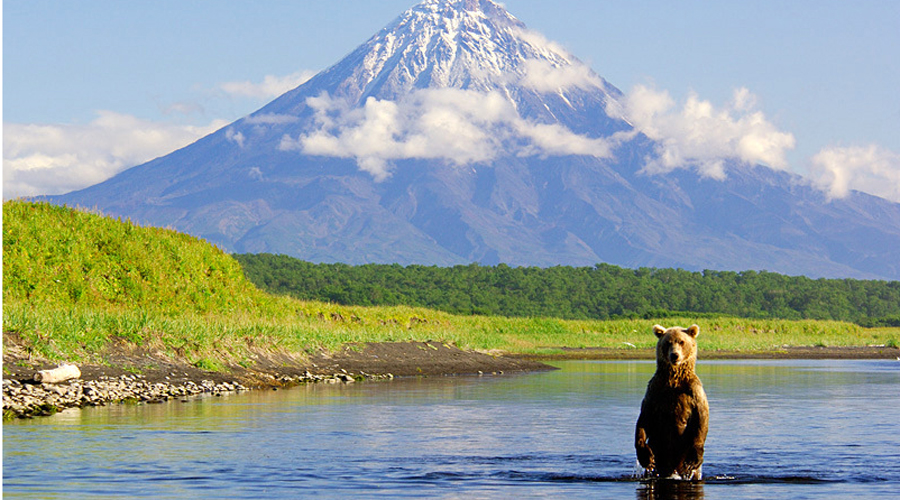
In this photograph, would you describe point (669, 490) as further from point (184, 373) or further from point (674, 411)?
point (184, 373)

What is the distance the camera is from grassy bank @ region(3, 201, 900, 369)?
31.8m

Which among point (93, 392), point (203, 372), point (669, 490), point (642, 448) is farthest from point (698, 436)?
point (203, 372)

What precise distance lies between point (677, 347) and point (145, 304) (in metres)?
33.0

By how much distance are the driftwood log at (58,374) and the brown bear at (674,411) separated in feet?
50.3

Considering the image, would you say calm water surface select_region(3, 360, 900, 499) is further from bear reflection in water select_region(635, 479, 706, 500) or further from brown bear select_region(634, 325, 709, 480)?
brown bear select_region(634, 325, 709, 480)

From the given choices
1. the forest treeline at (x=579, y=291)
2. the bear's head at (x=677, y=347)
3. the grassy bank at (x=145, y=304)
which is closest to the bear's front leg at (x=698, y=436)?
the bear's head at (x=677, y=347)

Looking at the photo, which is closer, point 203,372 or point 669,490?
point 669,490

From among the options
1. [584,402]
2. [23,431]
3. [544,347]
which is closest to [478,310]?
[544,347]

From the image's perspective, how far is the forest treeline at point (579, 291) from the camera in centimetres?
14062

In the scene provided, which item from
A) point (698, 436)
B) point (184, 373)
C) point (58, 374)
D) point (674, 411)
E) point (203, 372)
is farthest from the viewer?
point (203, 372)

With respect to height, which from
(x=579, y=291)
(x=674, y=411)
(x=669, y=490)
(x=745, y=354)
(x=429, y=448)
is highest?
(x=579, y=291)

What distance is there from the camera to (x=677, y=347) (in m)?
14.2

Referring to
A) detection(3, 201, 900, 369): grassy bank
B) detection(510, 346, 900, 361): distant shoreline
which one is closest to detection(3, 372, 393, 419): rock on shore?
detection(3, 201, 900, 369): grassy bank

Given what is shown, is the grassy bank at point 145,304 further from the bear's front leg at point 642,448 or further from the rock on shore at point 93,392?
the bear's front leg at point 642,448
